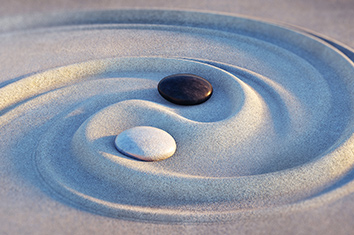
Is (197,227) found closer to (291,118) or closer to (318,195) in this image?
(318,195)

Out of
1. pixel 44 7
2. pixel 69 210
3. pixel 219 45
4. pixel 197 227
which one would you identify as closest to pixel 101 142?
pixel 69 210

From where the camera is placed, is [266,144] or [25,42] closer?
[266,144]

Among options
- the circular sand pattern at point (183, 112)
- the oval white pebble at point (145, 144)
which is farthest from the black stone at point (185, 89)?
the oval white pebble at point (145, 144)

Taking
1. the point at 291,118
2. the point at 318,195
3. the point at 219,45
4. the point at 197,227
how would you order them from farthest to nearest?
the point at 219,45 < the point at 291,118 < the point at 318,195 < the point at 197,227

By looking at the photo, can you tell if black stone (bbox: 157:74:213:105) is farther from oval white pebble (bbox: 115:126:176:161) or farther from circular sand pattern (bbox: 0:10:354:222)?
oval white pebble (bbox: 115:126:176:161)

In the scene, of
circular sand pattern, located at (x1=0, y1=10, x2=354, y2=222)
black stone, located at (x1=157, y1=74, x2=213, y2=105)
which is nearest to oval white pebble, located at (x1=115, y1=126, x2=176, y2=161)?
circular sand pattern, located at (x1=0, y1=10, x2=354, y2=222)

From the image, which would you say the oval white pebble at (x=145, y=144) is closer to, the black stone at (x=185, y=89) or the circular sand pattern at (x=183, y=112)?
the circular sand pattern at (x=183, y=112)
